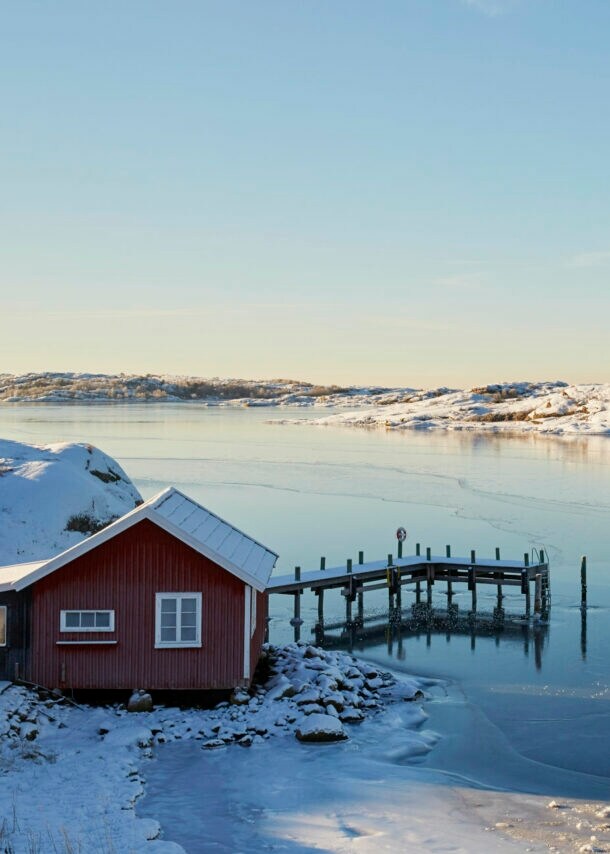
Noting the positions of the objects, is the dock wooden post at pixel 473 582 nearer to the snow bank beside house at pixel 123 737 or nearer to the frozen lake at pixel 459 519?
the frozen lake at pixel 459 519

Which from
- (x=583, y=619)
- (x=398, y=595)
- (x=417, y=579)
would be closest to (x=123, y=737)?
(x=398, y=595)

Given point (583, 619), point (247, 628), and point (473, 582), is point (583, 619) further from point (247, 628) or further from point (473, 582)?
point (247, 628)

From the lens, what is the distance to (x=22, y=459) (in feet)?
121

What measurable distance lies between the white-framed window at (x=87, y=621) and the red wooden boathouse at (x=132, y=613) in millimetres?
21

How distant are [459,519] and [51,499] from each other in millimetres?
22966

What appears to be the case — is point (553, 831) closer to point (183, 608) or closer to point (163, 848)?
point (163, 848)

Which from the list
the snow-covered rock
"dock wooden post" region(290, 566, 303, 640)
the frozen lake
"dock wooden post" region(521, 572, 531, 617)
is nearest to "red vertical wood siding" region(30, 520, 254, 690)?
the snow-covered rock

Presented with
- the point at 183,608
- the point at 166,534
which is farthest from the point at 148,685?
the point at 166,534

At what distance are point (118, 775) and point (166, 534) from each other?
17.4 feet

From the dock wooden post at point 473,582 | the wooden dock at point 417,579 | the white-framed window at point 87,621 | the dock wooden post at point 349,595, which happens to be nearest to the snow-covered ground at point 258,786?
the white-framed window at point 87,621

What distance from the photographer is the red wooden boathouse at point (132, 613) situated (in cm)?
2088

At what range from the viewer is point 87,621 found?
828 inches

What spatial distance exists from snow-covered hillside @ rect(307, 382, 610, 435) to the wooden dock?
8747 centimetres

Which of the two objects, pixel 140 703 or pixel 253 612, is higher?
pixel 253 612
